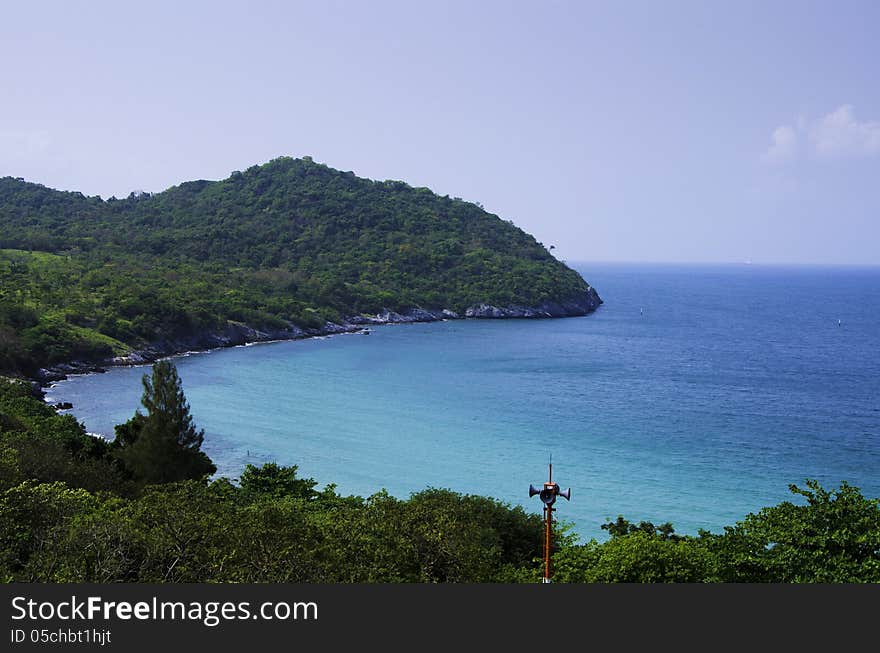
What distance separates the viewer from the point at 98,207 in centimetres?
14588

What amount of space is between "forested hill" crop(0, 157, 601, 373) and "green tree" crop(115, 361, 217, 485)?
29921 mm

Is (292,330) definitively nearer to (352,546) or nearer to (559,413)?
(559,413)

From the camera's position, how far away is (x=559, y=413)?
48.4 meters

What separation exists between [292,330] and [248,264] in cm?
3533

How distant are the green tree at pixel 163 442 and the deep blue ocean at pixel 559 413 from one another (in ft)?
21.7

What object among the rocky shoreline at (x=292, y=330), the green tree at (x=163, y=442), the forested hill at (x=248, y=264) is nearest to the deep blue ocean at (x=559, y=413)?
the rocky shoreline at (x=292, y=330)

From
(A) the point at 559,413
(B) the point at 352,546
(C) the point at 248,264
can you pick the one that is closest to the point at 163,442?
(B) the point at 352,546

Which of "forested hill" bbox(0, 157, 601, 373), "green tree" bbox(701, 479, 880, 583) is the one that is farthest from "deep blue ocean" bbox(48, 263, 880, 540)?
"green tree" bbox(701, 479, 880, 583)

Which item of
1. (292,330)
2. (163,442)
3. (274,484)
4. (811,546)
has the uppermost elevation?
(292,330)

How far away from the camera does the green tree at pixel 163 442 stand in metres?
28.4

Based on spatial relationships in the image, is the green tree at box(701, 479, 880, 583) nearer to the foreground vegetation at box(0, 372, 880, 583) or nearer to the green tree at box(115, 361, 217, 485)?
the foreground vegetation at box(0, 372, 880, 583)

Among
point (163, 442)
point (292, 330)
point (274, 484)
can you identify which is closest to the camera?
point (274, 484)

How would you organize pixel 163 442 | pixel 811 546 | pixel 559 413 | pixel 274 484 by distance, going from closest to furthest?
pixel 811 546 < pixel 274 484 < pixel 163 442 < pixel 559 413

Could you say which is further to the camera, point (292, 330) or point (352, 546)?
point (292, 330)
